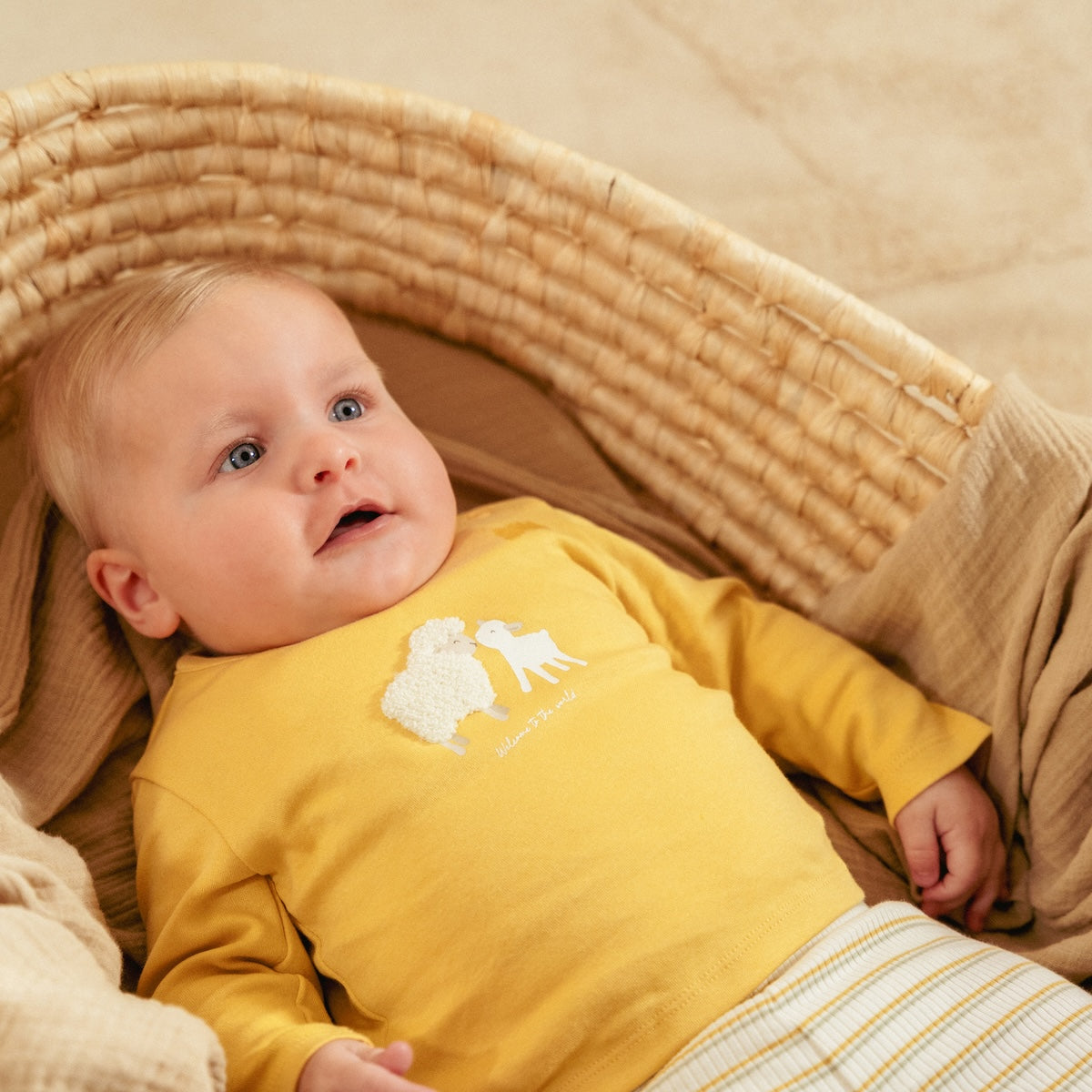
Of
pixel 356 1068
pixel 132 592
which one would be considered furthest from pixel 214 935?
pixel 132 592

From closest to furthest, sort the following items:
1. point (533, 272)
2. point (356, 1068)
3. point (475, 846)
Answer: point (356, 1068) < point (475, 846) < point (533, 272)

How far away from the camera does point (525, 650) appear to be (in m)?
0.85

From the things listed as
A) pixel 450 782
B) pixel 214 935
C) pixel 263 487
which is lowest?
pixel 214 935

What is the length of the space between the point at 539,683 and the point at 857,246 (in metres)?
1.04

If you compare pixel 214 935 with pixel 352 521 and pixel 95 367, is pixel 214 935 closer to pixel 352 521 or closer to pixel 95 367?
pixel 352 521

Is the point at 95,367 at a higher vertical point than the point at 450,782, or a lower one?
higher

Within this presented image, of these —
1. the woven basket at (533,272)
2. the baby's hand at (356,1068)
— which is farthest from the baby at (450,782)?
the woven basket at (533,272)

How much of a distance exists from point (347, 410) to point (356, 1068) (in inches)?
18.8

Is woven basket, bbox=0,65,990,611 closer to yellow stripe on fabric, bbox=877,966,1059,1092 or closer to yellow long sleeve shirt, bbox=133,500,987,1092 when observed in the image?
yellow long sleeve shirt, bbox=133,500,987,1092

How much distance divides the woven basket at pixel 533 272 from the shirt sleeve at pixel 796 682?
10cm

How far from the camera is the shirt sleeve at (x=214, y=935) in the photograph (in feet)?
2.50

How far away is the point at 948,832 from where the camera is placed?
2.99 feet

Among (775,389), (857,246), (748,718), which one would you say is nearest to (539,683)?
(748,718)

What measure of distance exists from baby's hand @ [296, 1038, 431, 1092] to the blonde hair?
45cm
